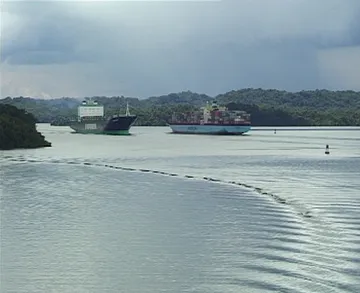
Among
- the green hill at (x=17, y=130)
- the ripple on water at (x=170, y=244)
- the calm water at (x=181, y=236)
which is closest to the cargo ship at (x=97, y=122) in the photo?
the green hill at (x=17, y=130)

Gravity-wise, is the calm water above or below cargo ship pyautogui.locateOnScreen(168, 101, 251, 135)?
below

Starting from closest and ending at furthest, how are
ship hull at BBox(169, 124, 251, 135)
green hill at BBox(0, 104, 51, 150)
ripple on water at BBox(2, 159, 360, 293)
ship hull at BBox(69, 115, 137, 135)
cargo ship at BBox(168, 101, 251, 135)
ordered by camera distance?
ripple on water at BBox(2, 159, 360, 293)
green hill at BBox(0, 104, 51, 150)
ship hull at BBox(69, 115, 137, 135)
cargo ship at BBox(168, 101, 251, 135)
ship hull at BBox(169, 124, 251, 135)

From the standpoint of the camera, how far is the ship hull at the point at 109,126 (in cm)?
10531

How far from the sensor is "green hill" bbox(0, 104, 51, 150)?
193 ft

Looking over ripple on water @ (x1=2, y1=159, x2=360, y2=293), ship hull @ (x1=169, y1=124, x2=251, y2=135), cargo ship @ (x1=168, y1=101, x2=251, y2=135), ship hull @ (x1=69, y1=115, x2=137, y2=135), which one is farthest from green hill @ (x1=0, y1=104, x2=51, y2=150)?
ship hull @ (x1=169, y1=124, x2=251, y2=135)

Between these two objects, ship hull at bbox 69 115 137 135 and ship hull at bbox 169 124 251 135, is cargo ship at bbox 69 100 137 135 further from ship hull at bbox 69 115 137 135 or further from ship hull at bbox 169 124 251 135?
ship hull at bbox 169 124 251 135

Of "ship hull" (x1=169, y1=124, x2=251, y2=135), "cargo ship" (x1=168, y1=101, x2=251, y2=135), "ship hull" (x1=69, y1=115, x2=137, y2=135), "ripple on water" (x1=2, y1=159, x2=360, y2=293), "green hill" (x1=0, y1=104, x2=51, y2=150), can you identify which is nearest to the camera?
"ripple on water" (x1=2, y1=159, x2=360, y2=293)

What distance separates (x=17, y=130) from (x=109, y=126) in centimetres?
4651

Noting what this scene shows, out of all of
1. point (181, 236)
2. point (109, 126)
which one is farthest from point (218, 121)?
point (181, 236)

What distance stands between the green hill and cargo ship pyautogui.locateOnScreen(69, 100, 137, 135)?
4012 cm

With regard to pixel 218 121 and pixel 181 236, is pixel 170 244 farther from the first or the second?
pixel 218 121

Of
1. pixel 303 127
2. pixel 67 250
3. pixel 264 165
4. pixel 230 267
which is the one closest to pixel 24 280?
pixel 67 250

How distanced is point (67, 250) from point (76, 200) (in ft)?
27.0

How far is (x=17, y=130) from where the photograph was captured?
199 ft
